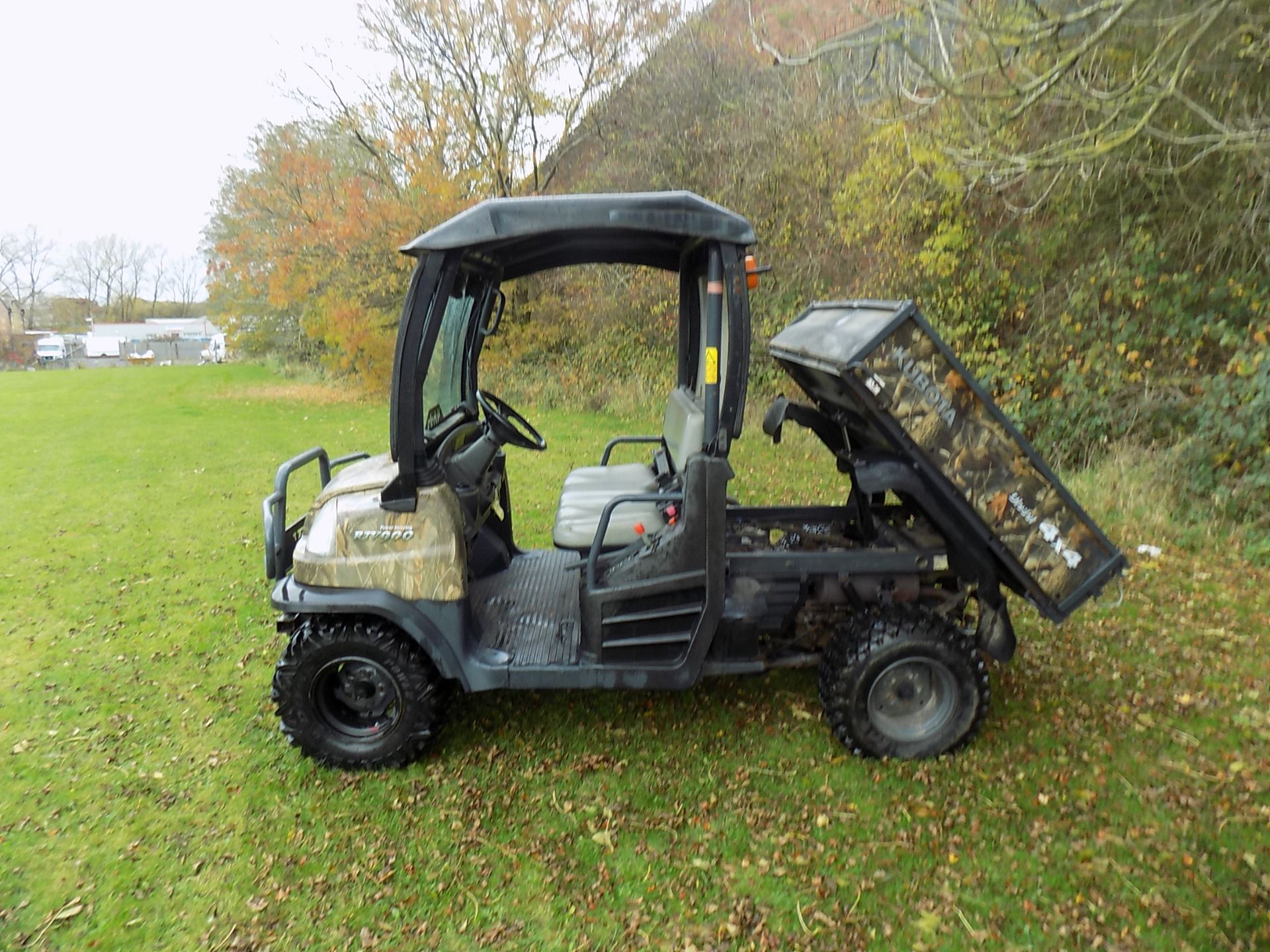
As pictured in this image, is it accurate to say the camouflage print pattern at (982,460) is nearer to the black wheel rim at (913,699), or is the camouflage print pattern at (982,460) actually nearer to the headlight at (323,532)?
the black wheel rim at (913,699)

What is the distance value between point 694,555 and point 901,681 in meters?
1.06

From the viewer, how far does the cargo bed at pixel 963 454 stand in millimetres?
2902

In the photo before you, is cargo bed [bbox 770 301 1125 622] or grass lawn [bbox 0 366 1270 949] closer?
grass lawn [bbox 0 366 1270 949]

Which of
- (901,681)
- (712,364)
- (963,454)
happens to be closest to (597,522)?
(712,364)

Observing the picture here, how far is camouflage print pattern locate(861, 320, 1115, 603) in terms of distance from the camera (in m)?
2.91

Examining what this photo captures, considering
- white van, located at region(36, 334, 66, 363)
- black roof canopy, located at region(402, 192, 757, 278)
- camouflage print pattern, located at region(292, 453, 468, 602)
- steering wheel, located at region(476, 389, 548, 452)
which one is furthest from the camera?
white van, located at region(36, 334, 66, 363)

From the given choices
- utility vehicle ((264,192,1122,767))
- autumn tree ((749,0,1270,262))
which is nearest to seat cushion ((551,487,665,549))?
utility vehicle ((264,192,1122,767))

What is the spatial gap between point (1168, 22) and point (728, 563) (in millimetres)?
4424

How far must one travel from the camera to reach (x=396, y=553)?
10.2 ft

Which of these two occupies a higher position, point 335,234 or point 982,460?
point 335,234

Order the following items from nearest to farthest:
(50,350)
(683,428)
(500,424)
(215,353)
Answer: (683,428) → (500,424) → (50,350) → (215,353)

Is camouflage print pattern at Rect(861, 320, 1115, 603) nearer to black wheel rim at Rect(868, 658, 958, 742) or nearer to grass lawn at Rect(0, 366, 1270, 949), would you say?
black wheel rim at Rect(868, 658, 958, 742)

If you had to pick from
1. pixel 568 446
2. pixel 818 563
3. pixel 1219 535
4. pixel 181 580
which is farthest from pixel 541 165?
pixel 818 563

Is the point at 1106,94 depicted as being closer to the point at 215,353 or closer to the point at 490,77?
the point at 490,77
